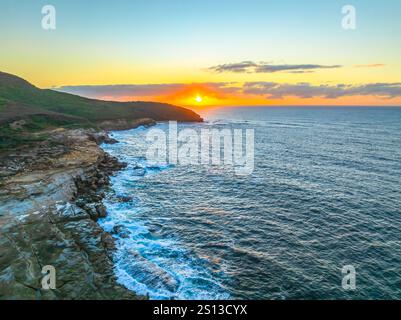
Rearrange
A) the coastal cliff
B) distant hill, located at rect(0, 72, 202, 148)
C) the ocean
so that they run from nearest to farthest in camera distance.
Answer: the coastal cliff
the ocean
distant hill, located at rect(0, 72, 202, 148)

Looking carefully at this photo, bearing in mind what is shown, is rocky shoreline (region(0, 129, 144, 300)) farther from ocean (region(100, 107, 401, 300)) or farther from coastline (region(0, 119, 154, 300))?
ocean (region(100, 107, 401, 300))

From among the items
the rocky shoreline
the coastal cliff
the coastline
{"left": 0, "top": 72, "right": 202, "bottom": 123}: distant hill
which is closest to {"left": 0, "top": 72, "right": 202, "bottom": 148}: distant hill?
{"left": 0, "top": 72, "right": 202, "bottom": 123}: distant hill

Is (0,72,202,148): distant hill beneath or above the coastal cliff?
above

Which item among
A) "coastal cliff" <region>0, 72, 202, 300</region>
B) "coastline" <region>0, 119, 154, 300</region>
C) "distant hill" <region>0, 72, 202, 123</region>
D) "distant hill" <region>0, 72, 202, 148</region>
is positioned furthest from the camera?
"distant hill" <region>0, 72, 202, 123</region>

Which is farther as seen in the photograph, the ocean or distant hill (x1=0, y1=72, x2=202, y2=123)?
distant hill (x1=0, y1=72, x2=202, y2=123)

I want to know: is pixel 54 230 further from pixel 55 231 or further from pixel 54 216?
pixel 54 216

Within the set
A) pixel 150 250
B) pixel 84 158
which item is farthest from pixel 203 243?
pixel 84 158
